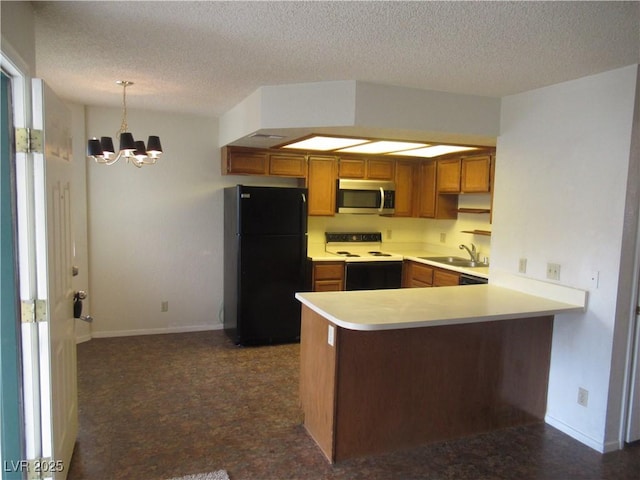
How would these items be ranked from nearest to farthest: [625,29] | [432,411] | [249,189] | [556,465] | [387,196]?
[625,29], [556,465], [432,411], [249,189], [387,196]

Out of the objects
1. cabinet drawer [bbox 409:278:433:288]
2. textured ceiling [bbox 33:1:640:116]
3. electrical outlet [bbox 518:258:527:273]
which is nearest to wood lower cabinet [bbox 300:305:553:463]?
electrical outlet [bbox 518:258:527:273]

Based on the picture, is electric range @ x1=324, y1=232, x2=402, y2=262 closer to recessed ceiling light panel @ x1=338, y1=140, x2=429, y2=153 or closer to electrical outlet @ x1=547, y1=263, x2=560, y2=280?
recessed ceiling light panel @ x1=338, y1=140, x2=429, y2=153

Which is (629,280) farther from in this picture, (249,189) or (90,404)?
(90,404)

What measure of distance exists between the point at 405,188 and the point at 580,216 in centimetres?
273

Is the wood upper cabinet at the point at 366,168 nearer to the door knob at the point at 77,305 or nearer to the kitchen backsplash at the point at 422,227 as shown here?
the kitchen backsplash at the point at 422,227

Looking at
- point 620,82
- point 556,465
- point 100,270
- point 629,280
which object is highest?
point 620,82

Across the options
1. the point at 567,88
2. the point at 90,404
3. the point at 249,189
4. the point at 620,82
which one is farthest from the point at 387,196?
the point at 90,404

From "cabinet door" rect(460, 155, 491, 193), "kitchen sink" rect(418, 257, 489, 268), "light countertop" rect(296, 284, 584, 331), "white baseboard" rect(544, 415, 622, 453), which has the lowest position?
"white baseboard" rect(544, 415, 622, 453)

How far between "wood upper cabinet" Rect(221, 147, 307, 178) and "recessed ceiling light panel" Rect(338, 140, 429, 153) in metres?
0.64

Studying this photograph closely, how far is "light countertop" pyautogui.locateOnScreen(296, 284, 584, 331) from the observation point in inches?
99.7

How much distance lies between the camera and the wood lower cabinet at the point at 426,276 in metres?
4.54

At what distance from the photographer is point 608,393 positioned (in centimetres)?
281

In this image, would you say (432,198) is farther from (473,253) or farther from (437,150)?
(437,150)

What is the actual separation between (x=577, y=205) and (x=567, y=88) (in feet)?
2.60
